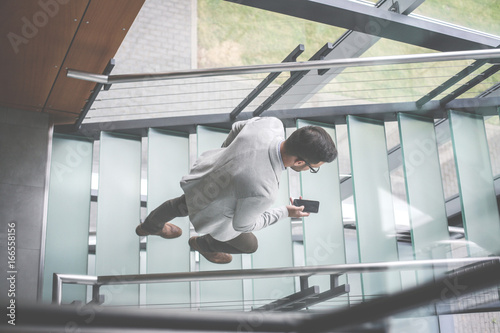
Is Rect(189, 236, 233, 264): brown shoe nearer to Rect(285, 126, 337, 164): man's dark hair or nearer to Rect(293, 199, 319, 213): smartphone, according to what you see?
Rect(293, 199, 319, 213): smartphone

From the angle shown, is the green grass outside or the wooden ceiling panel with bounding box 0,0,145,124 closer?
the wooden ceiling panel with bounding box 0,0,145,124

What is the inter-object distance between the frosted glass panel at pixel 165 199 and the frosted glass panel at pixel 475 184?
2.03m

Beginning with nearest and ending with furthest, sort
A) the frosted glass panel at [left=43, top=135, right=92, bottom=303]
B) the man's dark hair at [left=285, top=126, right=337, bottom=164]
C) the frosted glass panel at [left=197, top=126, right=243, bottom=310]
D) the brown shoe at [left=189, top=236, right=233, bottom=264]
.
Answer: the man's dark hair at [left=285, top=126, right=337, bottom=164], the brown shoe at [left=189, top=236, right=233, bottom=264], the frosted glass panel at [left=43, top=135, right=92, bottom=303], the frosted glass panel at [left=197, top=126, right=243, bottom=310]

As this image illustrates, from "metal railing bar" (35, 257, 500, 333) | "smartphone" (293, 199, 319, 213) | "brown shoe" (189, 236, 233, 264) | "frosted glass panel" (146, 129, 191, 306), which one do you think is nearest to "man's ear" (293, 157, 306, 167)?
"smartphone" (293, 199, 319, 213)

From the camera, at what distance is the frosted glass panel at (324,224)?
12.6 ft

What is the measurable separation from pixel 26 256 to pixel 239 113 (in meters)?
1.70

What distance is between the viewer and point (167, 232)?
355cm

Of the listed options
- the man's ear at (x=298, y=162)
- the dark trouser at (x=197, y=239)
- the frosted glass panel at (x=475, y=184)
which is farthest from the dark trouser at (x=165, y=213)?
the frosted glass panel at (x=475, y=184)

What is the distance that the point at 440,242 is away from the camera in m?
3.93

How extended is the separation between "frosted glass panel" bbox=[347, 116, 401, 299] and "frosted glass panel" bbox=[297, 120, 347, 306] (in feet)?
0.45

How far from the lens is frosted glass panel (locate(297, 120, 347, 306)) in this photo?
383cm

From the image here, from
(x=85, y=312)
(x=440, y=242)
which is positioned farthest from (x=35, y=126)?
(x=85, y=312)

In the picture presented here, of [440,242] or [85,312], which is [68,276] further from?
[440,242]

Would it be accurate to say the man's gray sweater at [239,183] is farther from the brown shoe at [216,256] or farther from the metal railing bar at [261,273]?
the brown shoe at [216,256]
